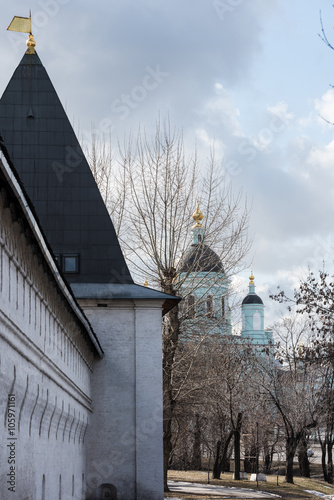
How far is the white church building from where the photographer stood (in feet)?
38.5

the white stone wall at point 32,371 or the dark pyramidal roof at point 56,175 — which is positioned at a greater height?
the dark pyramidal roof at point 56,175

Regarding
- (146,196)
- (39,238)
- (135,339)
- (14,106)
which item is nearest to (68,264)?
(135,339)

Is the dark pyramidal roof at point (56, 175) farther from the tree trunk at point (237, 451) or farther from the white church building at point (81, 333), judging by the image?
the tree trunk at point (237, 451)

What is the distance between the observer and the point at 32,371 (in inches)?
377

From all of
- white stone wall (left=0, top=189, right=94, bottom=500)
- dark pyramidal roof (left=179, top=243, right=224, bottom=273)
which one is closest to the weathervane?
dark pyramidal roof (left=179, top=243, right=224, bottom=273)

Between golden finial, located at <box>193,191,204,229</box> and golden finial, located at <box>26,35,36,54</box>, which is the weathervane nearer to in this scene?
golden finial, located at <box>26,35,36,54</box>

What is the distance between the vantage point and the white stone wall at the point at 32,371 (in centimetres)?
775

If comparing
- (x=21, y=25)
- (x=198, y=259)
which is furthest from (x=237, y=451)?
(x=21, y=25)

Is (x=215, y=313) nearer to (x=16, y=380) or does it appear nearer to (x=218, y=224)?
(x=218, y=224)

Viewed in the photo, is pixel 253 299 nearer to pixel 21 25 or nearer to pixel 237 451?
pixel 237 451

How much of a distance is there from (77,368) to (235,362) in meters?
24.9

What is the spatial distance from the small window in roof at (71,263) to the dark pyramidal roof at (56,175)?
0.35ft

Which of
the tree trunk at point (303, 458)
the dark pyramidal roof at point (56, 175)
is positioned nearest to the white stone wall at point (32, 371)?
the dark pyramidal roof at point (56, 175)

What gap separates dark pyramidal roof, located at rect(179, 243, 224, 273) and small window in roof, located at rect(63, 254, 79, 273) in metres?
6.17
